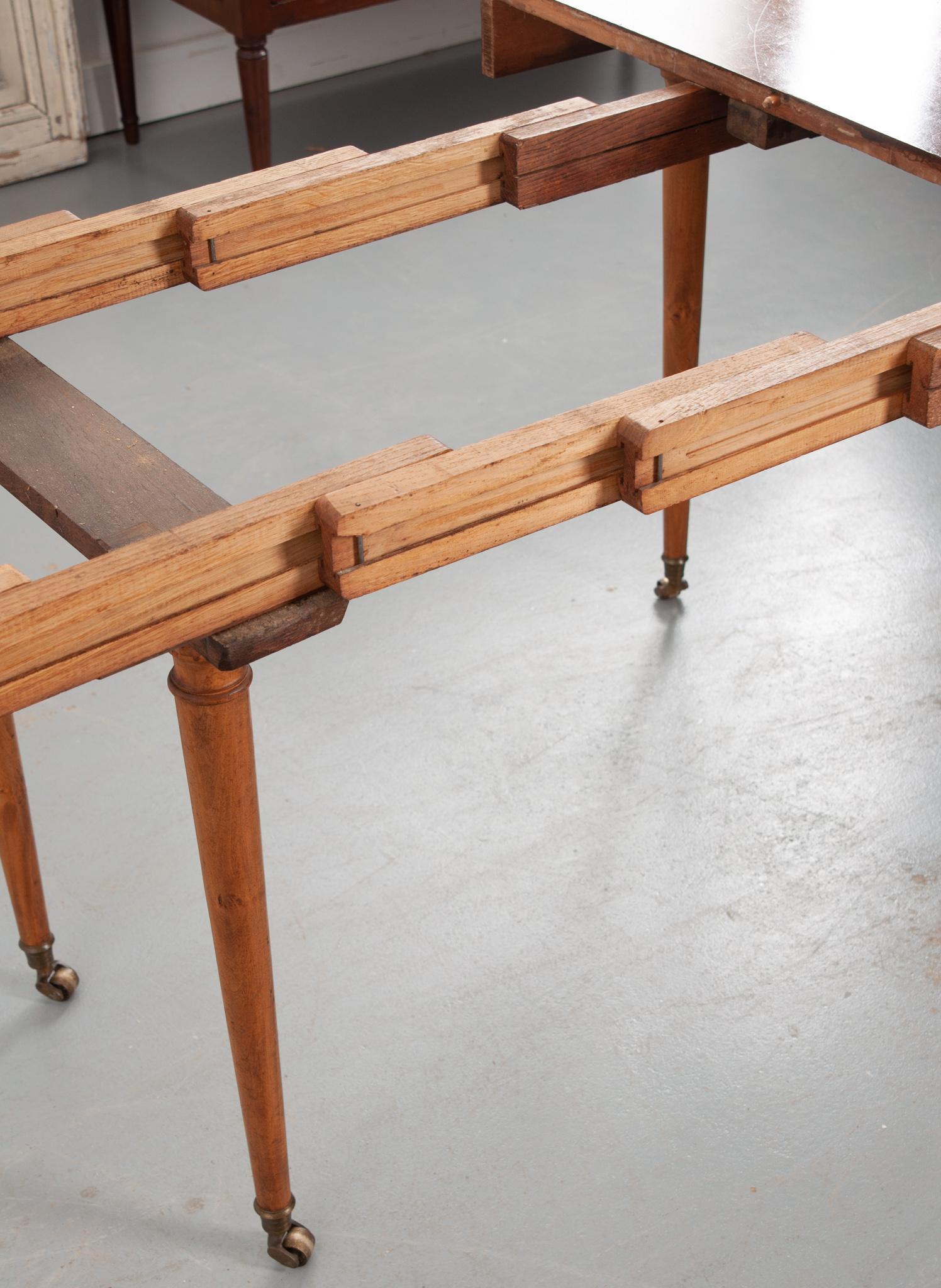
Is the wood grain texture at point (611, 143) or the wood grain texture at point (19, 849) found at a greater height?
the wood grain texture at point (611, 143)

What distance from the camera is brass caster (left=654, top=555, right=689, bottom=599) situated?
2.34 metres

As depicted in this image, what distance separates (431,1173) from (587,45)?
4.68 feet

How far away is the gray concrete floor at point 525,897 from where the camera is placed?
1546 mm

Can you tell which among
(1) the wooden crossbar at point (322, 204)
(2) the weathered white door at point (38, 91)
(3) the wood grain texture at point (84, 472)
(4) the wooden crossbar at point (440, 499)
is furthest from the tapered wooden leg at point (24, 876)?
(2) the weathered white door at point (38, 91)

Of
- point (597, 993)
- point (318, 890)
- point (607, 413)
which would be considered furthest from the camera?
point (318, 890)

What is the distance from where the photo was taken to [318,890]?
190 centimetres

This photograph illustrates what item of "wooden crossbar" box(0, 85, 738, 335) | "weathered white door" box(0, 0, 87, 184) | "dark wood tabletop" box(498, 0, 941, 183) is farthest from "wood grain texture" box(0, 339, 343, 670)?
"weathered white door" box(0, 0, 87, 184)

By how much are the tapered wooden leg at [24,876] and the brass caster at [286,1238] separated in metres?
0.42

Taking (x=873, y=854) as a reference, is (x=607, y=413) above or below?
above

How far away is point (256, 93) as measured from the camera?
3443 millimetres

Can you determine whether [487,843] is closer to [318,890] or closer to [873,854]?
[318,890]

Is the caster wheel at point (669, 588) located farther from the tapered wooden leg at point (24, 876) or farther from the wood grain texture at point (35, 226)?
the wood grain texture at point (35, 226)

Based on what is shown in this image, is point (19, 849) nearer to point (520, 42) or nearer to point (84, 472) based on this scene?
point (84, 472)

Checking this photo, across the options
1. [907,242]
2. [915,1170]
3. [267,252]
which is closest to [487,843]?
[915,1170]
